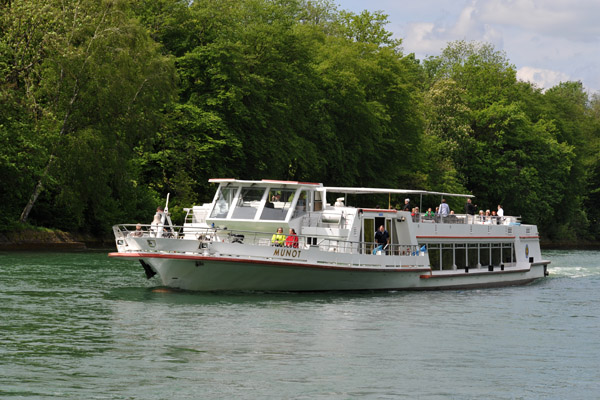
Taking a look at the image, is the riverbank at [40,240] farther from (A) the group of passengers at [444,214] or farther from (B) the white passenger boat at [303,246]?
(A) the group of passengers at [444,214]

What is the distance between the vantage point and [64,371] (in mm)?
19219

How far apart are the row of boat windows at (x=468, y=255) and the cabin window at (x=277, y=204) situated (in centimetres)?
655

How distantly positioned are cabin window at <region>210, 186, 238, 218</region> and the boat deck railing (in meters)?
1.01

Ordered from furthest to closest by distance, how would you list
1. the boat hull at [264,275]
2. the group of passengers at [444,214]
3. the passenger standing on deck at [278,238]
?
the group of passengers at [444,214] → the passenger standing on deck at [278,238] → the boat hull at [264,275]

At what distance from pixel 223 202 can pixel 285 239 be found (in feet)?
12.0

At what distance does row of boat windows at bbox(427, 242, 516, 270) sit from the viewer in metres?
38.8

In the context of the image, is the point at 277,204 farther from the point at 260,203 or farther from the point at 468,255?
the point at 468,255

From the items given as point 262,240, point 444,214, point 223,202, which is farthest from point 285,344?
Result: point 444,214

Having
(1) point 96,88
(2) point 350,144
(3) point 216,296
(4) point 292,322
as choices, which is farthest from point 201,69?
(4) point 292,322

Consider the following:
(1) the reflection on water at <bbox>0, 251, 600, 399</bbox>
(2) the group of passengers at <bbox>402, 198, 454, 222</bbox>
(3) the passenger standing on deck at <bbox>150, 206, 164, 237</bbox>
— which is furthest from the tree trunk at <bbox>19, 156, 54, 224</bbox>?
(2) the group of passengers at <bbox>402, 198, 454, 222</bbox>

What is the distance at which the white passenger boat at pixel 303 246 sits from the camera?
31.3 metres

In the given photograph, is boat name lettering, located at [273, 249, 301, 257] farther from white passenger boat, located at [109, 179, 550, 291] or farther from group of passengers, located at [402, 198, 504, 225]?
group of passengers, located at [402, 198, 504, 225]

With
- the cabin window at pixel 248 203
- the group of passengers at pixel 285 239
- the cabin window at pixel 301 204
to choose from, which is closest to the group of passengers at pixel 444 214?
the cabin window at pixel 301 204

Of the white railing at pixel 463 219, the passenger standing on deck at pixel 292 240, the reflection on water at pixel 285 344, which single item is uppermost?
the white railing at pixel 463 219
